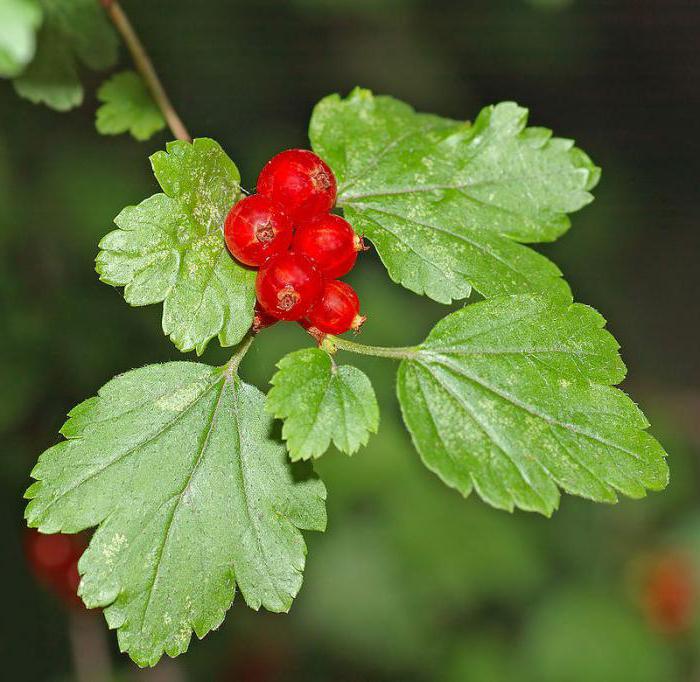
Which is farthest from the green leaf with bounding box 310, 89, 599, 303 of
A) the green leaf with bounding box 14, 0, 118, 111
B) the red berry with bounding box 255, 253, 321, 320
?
the green leaf with bounding box 14, 0, 118, 111

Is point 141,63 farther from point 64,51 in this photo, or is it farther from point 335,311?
point 335,311

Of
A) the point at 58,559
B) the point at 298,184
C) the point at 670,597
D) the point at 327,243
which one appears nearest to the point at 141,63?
the point at 298,184

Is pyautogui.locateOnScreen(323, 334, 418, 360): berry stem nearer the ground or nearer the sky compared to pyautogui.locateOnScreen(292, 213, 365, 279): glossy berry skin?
nearer the ground

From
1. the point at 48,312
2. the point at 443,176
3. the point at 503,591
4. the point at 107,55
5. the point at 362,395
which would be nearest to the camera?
the point at 362,395

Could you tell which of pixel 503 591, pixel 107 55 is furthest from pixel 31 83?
pixel 503 591

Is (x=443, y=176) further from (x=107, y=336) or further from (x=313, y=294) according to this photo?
(x=107, y=336)

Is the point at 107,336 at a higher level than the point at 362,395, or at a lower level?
lower

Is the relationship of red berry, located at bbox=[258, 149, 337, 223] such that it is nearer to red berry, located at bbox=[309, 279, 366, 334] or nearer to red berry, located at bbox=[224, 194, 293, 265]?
red berry, located at bbox=[224, 194, 293, 265]
